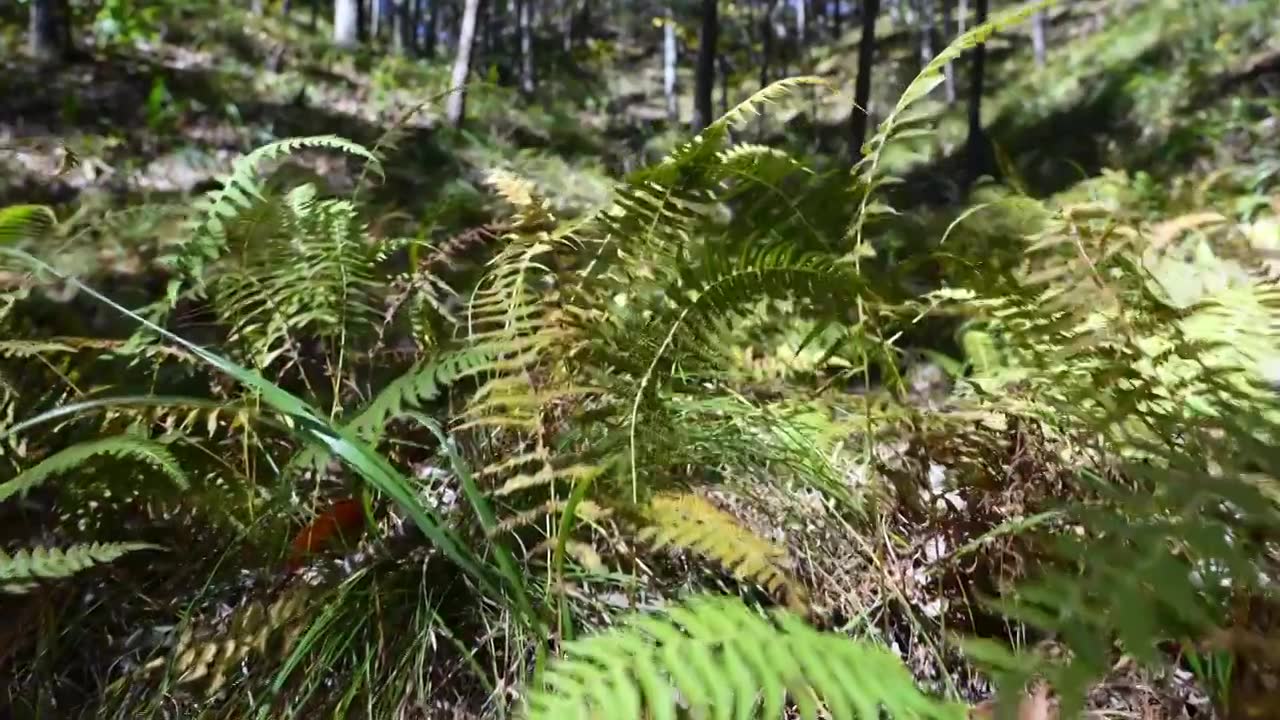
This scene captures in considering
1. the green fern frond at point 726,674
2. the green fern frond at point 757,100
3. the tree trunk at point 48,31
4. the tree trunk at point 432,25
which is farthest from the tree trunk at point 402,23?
the green fern frond at point 726,674

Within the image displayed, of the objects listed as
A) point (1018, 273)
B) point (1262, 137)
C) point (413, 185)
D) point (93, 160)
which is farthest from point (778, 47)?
point (1018, 273)

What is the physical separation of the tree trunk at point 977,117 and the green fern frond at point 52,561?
40.5 feet

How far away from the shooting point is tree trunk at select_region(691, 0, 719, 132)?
9.91 meters

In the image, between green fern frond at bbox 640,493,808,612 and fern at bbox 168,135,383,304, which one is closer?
green fern frond at bbox 640,493,808,612

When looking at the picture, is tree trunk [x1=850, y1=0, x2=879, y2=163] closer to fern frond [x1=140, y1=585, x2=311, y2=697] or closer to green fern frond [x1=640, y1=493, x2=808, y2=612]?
green fern frond [x1=640, y1=493, x2=808, y2=612]

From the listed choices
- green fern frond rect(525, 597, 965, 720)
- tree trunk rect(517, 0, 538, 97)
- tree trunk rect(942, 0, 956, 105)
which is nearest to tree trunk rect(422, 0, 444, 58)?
tree trunk rect(517, 0, 538, 97)

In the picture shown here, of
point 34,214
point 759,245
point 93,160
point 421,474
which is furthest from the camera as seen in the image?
point 93,160

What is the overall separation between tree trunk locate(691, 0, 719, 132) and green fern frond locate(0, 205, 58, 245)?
335 inches

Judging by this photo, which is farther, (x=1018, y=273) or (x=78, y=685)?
(x=1018, y=273)

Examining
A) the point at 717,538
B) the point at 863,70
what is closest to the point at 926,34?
the point at 863,70

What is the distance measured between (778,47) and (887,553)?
80.4ft

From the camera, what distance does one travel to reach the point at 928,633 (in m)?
1.10

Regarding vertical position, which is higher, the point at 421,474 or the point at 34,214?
the point at 34,214

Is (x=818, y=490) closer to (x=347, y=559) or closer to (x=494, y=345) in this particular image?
(x=494, y=345)
